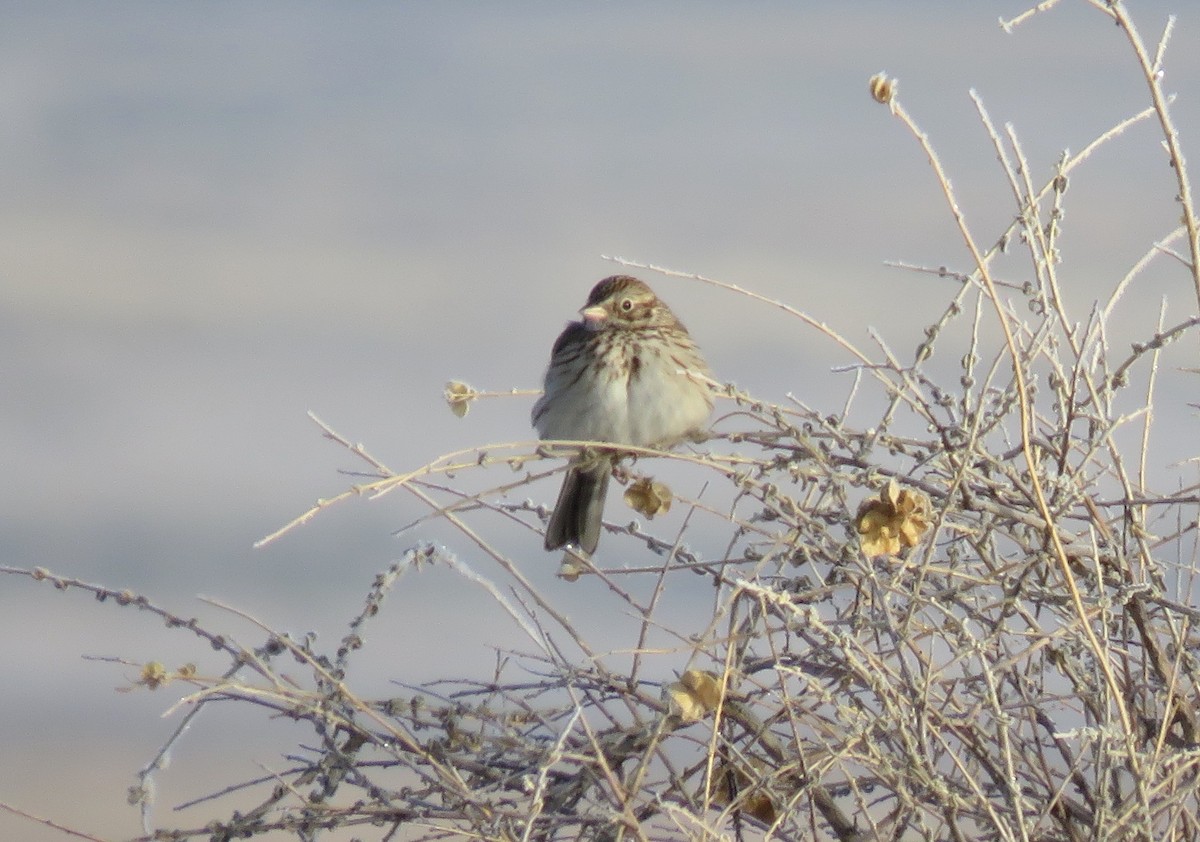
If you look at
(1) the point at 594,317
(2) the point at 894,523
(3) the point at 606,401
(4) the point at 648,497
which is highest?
(1) the point at 594,317

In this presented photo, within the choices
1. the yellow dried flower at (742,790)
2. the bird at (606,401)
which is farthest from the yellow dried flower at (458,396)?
the bird at (606,401)

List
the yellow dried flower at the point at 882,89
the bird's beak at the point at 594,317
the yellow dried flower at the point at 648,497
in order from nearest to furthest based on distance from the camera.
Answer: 1. the yellow dried flower at the point at 882,89
2. the yellow dried flower at the point at 648,497
3. the bird's beak at the point at 594,317

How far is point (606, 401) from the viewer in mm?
4754

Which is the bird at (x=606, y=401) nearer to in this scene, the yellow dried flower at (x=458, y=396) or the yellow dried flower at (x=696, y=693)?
the yellow dried flower at (x=458, y=396)

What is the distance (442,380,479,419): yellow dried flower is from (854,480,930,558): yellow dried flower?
855 mm

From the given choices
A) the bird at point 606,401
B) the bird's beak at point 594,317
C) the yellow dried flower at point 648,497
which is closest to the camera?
the yellow dried flower at point 648,497

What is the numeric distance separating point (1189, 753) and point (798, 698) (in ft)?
1.85

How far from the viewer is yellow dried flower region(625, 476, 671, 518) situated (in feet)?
10.9

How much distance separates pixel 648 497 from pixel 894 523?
896 millimetres

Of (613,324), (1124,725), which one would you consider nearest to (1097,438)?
(1124,725)

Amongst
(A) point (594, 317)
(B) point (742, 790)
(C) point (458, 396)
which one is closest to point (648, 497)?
(C) point (458, 396)

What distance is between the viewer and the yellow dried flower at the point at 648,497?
3.32 m

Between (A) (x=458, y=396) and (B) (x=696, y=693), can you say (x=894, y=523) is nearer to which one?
(B) (x=696, y=693)

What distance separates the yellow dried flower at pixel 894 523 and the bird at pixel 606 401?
197 cm
